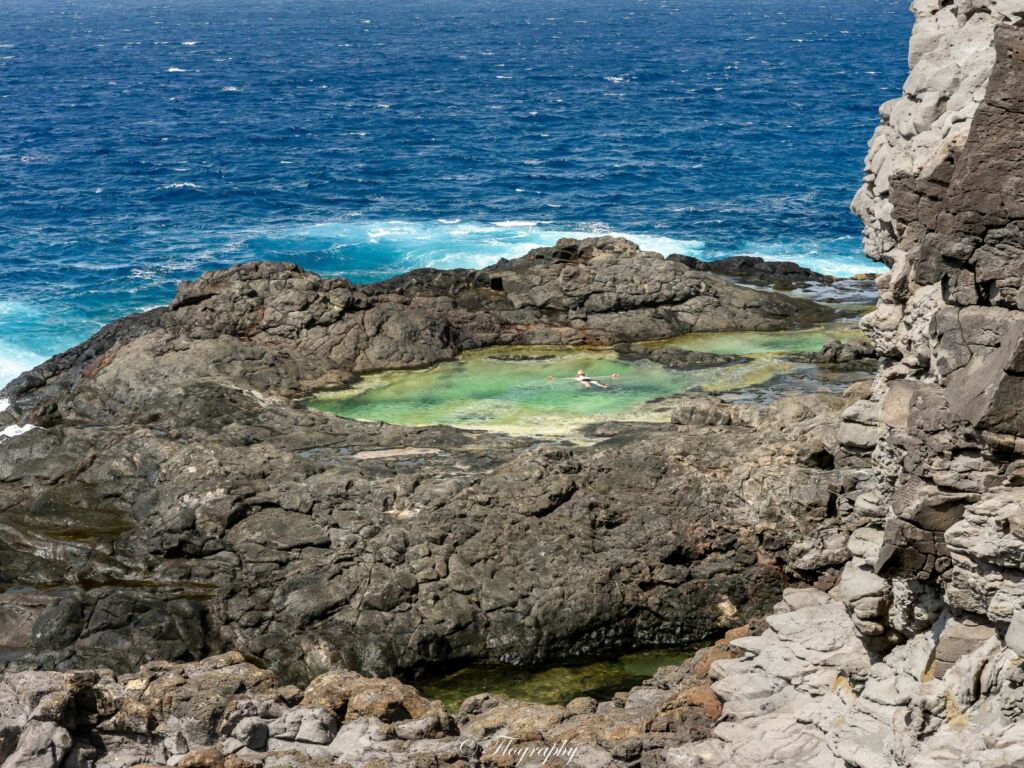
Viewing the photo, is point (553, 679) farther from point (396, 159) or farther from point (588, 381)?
point (396, 159)

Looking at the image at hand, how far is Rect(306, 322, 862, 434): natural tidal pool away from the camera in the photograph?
101ft

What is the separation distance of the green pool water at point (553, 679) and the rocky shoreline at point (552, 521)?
0.38 metres

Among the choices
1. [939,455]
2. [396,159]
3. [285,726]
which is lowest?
[396,159]

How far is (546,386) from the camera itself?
33.0m

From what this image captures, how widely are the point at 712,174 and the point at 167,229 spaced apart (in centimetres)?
3136

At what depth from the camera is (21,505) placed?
88.8 feet

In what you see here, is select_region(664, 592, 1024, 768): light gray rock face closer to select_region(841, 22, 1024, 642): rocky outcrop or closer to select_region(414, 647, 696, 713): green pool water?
select_region(841, 22, 1024, 642): rocky outcrop

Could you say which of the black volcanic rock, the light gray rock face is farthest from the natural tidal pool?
the light gray rock face

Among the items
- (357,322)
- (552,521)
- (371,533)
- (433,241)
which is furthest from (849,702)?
(433,241)

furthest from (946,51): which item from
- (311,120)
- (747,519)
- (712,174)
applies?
(311,120)

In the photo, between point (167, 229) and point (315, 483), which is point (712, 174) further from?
point (315, 483)

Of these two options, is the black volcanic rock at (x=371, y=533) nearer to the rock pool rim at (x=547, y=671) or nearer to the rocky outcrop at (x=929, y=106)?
the rock pool rim at (x=547, y=671)

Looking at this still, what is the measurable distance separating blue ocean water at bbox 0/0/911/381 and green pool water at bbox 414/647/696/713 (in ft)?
100

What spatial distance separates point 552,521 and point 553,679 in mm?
3065
